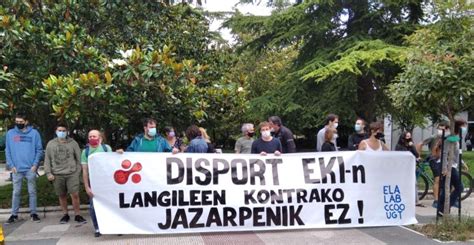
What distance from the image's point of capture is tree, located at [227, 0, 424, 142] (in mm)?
14930

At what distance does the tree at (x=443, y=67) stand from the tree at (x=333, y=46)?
20.9 feet

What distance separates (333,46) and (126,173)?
10.5m

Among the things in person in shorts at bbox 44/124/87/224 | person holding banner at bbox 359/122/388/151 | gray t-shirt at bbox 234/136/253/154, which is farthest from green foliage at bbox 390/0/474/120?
person in shorts at bbox 44/124/87/224

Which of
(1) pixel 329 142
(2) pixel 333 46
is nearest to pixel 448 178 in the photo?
(1) pixel 329 142

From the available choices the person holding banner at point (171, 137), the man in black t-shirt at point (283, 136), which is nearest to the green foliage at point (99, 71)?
the person holding banner at point (171, 137)

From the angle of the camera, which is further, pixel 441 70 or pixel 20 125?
pixel 20 125

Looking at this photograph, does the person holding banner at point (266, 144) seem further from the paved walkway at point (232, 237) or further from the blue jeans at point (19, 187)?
the blue jeans at point (19, 187)

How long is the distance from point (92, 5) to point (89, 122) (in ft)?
7.66

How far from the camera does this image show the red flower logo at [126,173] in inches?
289

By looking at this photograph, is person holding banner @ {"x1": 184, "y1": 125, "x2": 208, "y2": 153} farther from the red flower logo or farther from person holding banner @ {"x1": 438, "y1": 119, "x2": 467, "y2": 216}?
person holding banner @ {"x1": 438, "y1": 119, "x2": 467, "y2": 216}

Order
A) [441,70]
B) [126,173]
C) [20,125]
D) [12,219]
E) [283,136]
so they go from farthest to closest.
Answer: [283,136]
[20,125]
[12,219]
[126,173]
[441,70]

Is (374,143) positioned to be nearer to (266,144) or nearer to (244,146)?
(266,144)

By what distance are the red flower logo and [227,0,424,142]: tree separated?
787cm

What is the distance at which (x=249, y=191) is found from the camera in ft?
24.8
